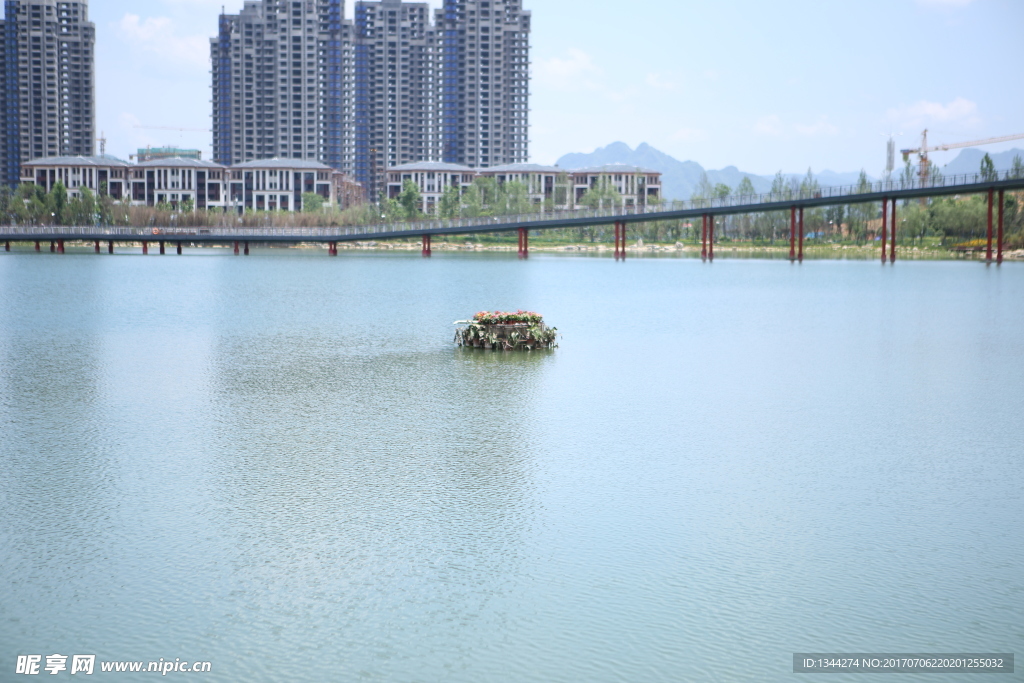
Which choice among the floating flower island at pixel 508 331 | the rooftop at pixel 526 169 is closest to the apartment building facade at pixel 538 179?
the rooftop at pixel 526 169

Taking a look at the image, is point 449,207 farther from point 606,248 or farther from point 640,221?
point 640,221

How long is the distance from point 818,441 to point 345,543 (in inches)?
284

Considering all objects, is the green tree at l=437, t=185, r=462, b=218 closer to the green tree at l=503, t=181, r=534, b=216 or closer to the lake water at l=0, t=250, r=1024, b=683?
the green tree at l=503, t=181, r=534, b=216

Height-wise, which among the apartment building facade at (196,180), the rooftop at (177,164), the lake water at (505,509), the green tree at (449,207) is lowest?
the lake water at (505,509)

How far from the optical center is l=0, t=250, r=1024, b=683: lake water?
7.41m

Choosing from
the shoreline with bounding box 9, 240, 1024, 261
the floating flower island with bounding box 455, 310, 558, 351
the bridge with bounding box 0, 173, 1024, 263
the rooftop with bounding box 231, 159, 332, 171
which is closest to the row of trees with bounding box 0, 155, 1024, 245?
the shoreline with bounding box 9, 240, 1024, 261

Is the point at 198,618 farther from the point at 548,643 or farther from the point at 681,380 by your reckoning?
the point at 681,380

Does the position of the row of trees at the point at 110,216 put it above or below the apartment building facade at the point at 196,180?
below

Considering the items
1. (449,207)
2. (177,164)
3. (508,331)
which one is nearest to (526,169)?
(449,207)

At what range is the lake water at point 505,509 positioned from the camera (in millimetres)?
7410

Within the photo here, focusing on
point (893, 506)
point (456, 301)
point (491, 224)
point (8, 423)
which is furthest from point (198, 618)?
point (491, 224)

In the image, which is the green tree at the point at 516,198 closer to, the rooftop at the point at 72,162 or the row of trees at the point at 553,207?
the row of trees at the point at 553,207

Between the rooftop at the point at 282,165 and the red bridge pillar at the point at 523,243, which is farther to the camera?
the rooftop at the point at 282,165

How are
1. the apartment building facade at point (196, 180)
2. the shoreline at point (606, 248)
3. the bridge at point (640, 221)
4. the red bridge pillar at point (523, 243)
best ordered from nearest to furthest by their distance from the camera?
the bridge at point (640, 221) → the red bridge pillar at point (523, 243) → the shoreline at point (606, 248) → the apartment building facade at point (196, 180)
